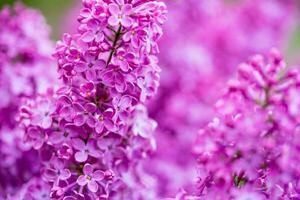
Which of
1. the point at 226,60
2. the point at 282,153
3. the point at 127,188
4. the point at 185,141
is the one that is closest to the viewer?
the point at 282,153

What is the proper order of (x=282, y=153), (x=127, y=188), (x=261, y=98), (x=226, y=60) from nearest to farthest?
(x=282, y=153) → (x=261, y=98) → (x=127, y=188) → (x=226, y=60)

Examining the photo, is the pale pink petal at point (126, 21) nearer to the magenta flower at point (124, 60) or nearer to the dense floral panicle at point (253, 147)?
the magenta flower at point (124, 60)

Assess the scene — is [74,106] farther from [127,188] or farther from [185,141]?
[185,141]

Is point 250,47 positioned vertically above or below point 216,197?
above

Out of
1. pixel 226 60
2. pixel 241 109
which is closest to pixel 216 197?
pixel 241 109

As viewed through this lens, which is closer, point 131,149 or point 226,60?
point 131,149

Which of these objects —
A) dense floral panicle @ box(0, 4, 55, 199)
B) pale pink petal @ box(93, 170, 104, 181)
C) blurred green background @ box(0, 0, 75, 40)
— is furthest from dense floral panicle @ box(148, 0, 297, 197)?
blurred green background @ box(0, 0, 75, 40)

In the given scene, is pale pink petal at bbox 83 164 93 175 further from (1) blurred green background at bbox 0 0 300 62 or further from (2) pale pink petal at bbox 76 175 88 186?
(1) blurred green background at bbox 0 0 300 62

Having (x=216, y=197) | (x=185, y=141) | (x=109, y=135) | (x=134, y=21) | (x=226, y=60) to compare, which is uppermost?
(x=226, y=60)
